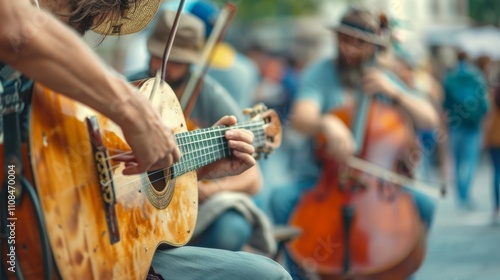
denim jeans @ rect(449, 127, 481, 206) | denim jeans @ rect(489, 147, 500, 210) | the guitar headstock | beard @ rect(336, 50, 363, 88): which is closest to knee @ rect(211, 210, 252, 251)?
the guitar headstock

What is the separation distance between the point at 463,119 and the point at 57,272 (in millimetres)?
9457

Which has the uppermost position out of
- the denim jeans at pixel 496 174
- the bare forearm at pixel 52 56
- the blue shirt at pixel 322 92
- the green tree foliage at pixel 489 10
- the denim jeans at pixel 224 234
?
the bare forearm at pixel 52 56

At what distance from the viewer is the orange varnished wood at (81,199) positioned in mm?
2157

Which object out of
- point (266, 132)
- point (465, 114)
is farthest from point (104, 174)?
point (465, 114)

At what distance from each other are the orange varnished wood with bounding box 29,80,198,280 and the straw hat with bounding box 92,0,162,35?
399mm

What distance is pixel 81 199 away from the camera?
2242 mm

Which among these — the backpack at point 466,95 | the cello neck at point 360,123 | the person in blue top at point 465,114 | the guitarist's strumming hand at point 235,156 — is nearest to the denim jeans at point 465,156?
the person in blue top at point 465,114

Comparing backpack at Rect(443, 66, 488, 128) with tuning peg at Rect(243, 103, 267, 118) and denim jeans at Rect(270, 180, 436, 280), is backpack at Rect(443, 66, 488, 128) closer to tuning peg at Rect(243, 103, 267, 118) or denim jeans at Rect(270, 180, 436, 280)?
denim jeans at Rect(270, 180, 436, 280)

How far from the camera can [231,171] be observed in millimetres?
3076

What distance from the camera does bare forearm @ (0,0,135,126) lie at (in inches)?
78.7

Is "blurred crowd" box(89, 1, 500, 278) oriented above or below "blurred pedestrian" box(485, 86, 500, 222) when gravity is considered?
above

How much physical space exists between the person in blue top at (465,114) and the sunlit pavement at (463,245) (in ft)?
1.25

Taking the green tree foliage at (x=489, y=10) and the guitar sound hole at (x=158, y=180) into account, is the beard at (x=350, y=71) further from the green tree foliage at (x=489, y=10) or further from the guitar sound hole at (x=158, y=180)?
the green tree foliage at (x=489, y=10)

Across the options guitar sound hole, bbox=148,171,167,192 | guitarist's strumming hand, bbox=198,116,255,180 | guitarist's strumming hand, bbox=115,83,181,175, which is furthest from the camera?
guitarist's strumming hand, bbox=198,116,255,180
